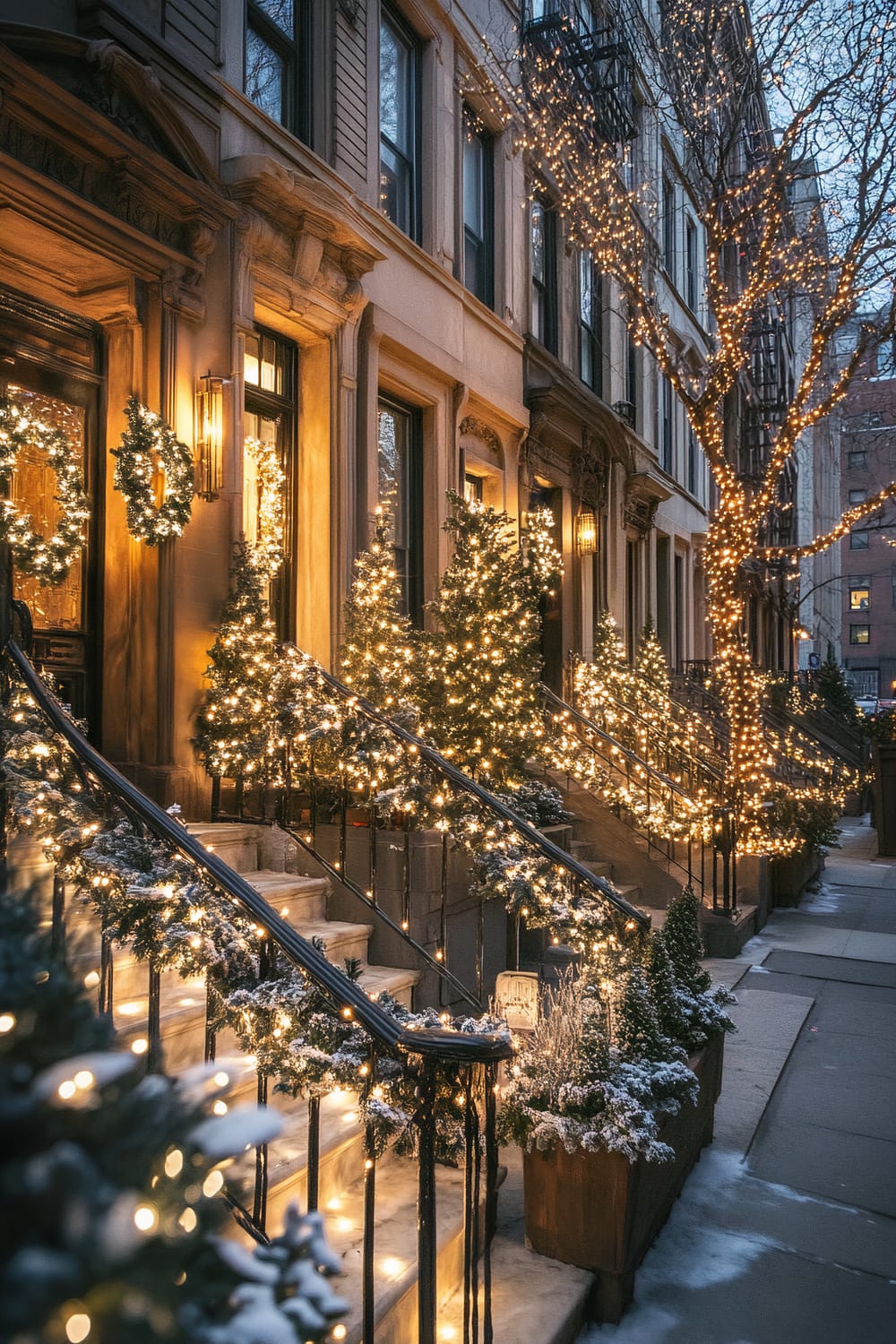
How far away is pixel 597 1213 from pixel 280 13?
31.2ft

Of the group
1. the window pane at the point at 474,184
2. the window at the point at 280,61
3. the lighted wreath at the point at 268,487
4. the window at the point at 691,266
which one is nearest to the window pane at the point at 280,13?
the window at the point at 280,61

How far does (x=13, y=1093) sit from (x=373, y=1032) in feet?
6.88

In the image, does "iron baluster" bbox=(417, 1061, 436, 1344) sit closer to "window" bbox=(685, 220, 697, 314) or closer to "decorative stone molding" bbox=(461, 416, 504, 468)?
"decorative stone molding" bbox=(461, 416, 504, 468)

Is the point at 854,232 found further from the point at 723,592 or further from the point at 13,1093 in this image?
the point at 13,1093

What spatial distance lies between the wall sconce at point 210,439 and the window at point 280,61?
9.29 ft

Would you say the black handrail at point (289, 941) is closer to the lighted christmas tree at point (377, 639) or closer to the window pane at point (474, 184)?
the lighted christmas tree at point (377, 639)

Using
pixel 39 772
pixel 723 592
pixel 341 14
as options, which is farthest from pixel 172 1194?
pixel 723 592

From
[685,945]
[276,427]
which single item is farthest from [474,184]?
[685,945]

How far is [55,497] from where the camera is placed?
6.23 metres

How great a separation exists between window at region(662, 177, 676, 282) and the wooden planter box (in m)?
18.1

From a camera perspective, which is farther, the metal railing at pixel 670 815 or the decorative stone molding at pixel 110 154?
the metal railing at pixel 670 815

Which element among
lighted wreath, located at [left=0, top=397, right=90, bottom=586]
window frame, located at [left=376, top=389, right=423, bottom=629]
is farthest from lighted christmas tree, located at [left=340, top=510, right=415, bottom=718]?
lighted wreath, located at [left=0, top=397, right=90, bottom=586]

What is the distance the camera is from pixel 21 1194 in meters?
0.65

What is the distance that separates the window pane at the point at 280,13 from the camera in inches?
327
